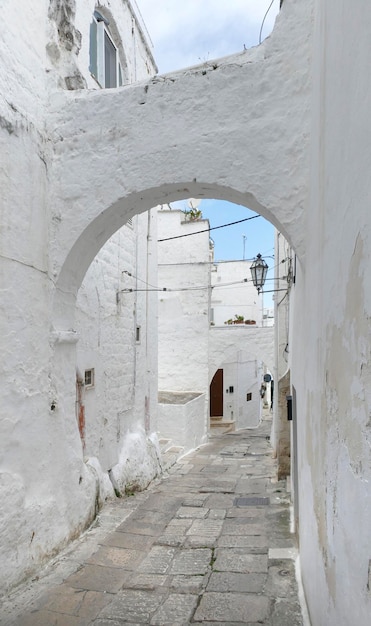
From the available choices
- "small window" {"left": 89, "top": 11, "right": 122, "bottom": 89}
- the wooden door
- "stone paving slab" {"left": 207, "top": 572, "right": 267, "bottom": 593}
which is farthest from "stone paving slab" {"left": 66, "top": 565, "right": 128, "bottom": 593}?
the wooden door

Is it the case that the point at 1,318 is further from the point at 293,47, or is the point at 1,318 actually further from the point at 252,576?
the point at 293,47

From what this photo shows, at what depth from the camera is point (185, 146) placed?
4.02m

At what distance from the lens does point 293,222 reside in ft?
12.1

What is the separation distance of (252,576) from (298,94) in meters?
3.82

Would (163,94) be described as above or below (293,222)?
above

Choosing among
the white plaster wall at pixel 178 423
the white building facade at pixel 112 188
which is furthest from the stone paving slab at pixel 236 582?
the white plaster wall at pixel 178 423

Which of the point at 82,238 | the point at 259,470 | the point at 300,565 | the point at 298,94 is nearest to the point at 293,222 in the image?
the point at 298,94

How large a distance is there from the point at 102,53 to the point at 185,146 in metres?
3.57

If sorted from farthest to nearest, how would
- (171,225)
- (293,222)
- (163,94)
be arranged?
1. (171,225)
2. (163,94)
3. (293,222)

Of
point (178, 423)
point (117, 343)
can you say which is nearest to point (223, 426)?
point (178, 423)

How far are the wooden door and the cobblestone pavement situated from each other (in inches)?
530

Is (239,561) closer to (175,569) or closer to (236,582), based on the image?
(236,582)

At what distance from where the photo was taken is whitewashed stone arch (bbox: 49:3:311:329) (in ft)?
12.3

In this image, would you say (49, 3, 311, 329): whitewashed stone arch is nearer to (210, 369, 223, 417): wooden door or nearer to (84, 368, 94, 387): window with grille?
(84, 368, 94, 387): window with grille
